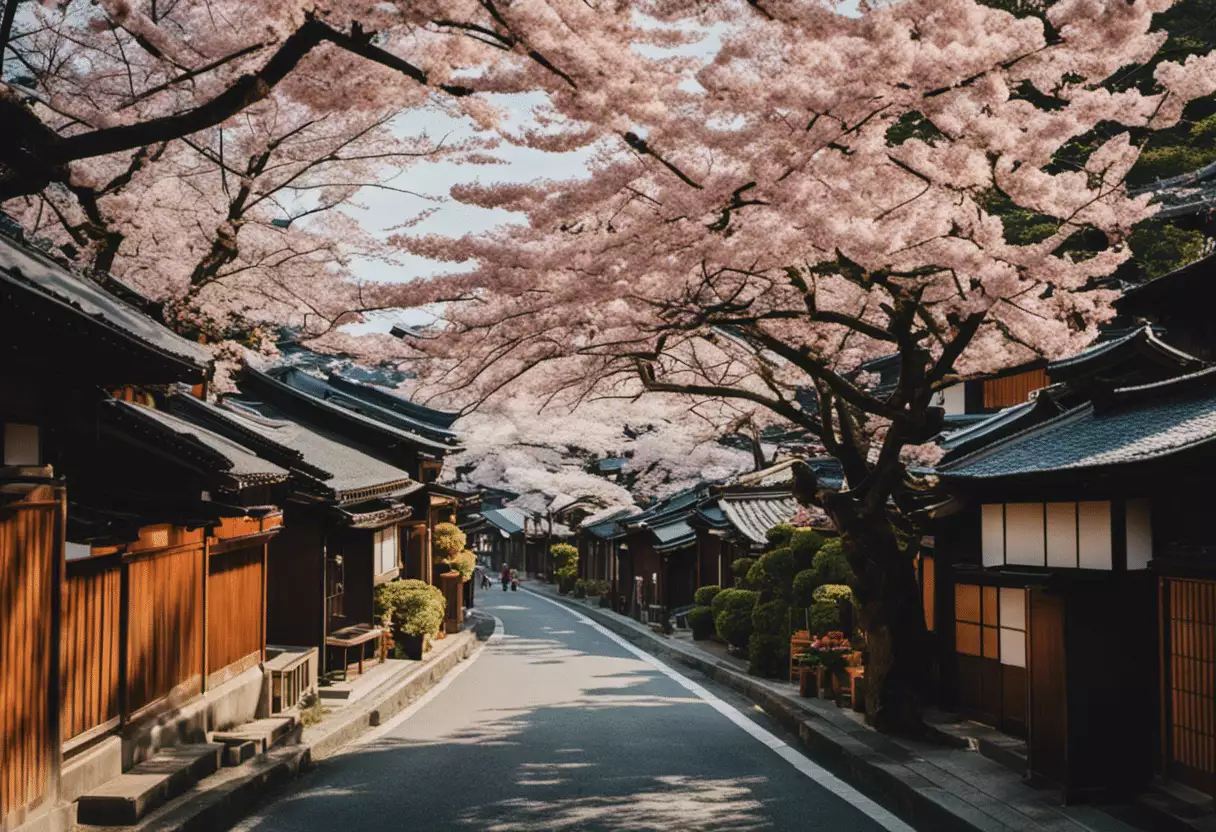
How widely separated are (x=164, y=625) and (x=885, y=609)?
8957mm

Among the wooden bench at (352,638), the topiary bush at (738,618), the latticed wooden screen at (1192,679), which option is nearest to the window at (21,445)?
the latticed wooden screen at (1192,679)

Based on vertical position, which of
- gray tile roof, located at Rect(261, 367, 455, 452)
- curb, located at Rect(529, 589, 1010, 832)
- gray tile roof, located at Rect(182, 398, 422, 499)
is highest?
gray tile roof, located at Rect(261, 367, 455, 452)

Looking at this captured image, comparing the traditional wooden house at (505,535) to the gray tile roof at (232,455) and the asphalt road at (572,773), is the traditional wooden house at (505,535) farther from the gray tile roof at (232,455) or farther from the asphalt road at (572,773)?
the gray tile roof at (232,455)

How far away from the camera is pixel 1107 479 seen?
8.78m

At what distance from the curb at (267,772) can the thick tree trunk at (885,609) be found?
723 cm

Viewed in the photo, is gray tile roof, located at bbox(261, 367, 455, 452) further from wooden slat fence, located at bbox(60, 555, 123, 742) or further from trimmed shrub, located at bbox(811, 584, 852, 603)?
wooden slat fence, located at bbox(60, 555, 123, 742)

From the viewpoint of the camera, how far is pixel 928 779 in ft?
36.2

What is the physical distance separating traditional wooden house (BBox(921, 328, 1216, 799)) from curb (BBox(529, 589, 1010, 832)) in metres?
1.15

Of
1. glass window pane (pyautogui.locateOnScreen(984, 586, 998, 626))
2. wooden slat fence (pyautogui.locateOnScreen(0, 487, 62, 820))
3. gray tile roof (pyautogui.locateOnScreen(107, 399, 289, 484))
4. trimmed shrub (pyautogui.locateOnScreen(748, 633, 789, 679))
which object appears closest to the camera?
wooden slat fence (pyautogui.locateOnScreen(0, 487, 62, 820))

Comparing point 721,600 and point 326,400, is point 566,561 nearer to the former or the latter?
point 326,400

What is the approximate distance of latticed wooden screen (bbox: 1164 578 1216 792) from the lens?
880 cm

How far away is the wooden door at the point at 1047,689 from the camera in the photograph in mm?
10203

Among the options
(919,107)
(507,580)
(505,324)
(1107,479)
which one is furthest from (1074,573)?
(507,580)

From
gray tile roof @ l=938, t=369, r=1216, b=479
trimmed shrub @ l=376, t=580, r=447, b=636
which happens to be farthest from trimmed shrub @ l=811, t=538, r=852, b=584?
trimmed shrub @ l=376, t=580, r=447, b=636
